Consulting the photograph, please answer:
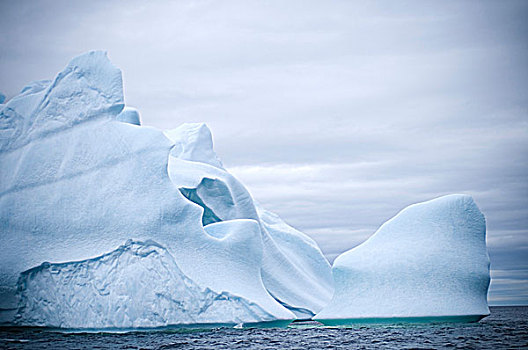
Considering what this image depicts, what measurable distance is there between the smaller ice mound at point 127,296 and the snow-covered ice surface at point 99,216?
0.03 metres

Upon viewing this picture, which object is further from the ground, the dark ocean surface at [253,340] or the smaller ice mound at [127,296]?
the smaller ice mound at [127,296]

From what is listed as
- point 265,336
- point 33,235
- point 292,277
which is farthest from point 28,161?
point 292,277

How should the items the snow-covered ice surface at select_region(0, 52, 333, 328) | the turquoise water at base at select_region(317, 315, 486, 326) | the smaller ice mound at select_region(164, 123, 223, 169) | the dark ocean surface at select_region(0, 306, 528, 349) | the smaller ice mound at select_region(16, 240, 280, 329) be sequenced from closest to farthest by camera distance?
the dark ocean surface at select_region(0, 306, 528, 349), the smaller ice mound at select_region(16, 240, 280, 329), the snow-covered ice surface at select_region(0, 52, 333, 328), the turquoise water at base at select_region(317, 315, 486, 326), the smaller ice mound at select_region(164, 123, 223, 169)

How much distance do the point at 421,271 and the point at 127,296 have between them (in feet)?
23.4

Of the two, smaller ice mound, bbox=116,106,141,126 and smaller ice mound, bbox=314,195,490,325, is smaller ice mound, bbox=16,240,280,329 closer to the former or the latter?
smaller ice mound, bbox=314,195,490,325

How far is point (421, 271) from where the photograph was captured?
15609 millimetres

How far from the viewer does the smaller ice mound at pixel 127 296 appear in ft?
46.9

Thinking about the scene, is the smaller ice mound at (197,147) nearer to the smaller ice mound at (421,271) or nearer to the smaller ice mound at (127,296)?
the smaller ice mound at (421,271)

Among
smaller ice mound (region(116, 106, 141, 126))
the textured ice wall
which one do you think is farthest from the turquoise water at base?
smaller ice mound (region(116, 106, 141, 126))

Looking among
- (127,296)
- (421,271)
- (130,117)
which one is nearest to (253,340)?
(127,296)

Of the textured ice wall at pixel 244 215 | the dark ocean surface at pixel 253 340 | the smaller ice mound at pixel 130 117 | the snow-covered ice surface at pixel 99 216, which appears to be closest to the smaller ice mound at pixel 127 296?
the snow-covered ice surface at pixel 99 216

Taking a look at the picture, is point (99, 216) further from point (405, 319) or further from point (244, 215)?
point (405, 319)

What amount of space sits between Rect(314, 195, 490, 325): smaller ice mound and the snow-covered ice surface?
1776 mm

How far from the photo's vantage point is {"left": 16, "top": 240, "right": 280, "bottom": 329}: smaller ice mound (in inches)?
563
